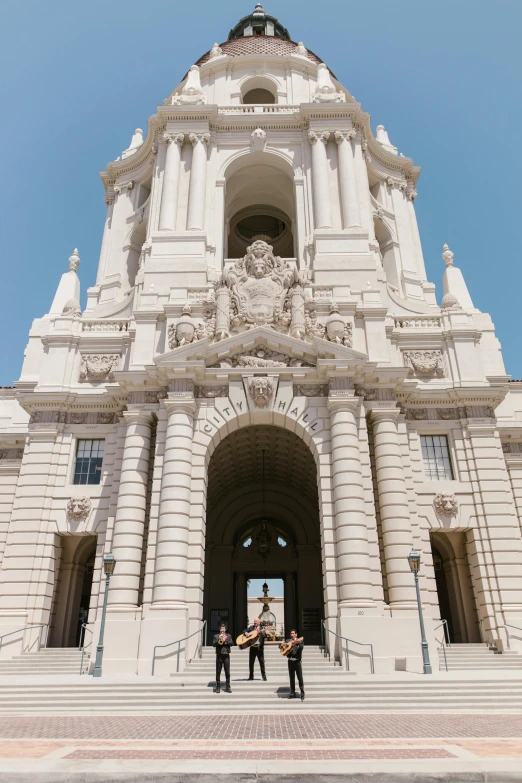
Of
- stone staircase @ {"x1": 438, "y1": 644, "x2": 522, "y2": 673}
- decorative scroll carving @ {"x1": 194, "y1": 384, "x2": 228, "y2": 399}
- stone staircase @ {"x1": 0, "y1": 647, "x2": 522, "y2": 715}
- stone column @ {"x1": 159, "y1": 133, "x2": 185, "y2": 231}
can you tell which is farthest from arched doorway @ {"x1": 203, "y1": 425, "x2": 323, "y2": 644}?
stone staircase @ {"x1": 0, "y1": 647, "x2": 522, "y2": 715}

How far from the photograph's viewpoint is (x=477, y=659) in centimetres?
2177

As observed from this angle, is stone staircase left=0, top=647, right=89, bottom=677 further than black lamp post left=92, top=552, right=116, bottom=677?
Yes

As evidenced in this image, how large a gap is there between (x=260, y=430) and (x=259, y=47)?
33350 mm

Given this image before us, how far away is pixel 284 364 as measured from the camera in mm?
25141

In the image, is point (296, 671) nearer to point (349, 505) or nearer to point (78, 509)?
point (349, 505)

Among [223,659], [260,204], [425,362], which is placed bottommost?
[223,659]

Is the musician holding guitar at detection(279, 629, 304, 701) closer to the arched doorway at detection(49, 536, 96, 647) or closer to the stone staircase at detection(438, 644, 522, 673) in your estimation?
the stone staircase at detection(438, 644, 522, 673)

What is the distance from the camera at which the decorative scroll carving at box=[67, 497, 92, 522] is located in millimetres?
25406

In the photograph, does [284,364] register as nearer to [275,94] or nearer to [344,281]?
[344,281]

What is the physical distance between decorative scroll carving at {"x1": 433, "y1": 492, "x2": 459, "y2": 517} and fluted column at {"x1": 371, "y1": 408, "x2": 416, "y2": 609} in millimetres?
2484

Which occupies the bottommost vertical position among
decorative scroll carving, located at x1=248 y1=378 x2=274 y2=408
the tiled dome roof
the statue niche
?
decorative scroll carving, located at x1=248 y1=378 x2=274 y2=408

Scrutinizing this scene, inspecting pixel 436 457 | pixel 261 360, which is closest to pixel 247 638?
pixel 261 360

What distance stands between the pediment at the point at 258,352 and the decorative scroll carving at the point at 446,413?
5603mm

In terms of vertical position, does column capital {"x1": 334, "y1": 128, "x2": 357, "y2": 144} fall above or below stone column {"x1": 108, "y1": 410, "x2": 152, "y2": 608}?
above
